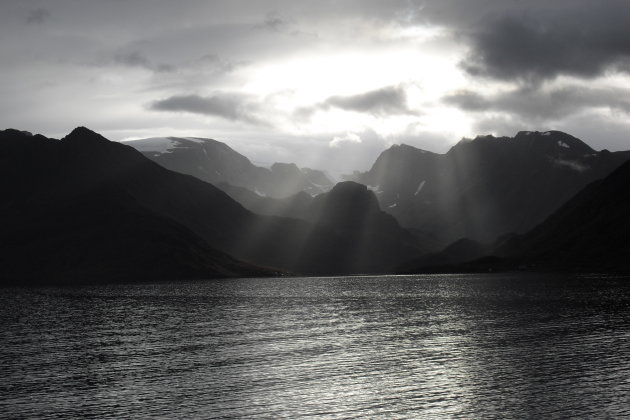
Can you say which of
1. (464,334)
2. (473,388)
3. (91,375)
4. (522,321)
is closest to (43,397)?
(91,375)

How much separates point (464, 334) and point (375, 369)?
1560 inches

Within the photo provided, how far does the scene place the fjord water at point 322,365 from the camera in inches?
2537

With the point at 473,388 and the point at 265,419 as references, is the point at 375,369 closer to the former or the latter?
the point at 473,388

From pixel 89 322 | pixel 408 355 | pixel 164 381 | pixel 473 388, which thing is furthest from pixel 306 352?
pixel 89 322

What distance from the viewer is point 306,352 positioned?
9862 cm

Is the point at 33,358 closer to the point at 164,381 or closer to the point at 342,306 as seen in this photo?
the point at 164,381

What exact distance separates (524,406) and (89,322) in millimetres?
112448

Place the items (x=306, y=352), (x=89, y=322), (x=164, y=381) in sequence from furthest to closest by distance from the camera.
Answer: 1. (x=89, y=322)
2. (x=306, y=352)
3. (x=164, y=381)

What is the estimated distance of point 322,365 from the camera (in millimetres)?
87312

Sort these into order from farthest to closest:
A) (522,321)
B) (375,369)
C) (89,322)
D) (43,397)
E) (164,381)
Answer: (89,322), (522,321), (375,369), (164,381), (43,397)

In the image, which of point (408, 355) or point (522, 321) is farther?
point (522, 321)

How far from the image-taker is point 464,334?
389ft

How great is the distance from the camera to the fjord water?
6444 centimetres

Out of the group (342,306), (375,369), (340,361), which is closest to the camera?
(375,369)
